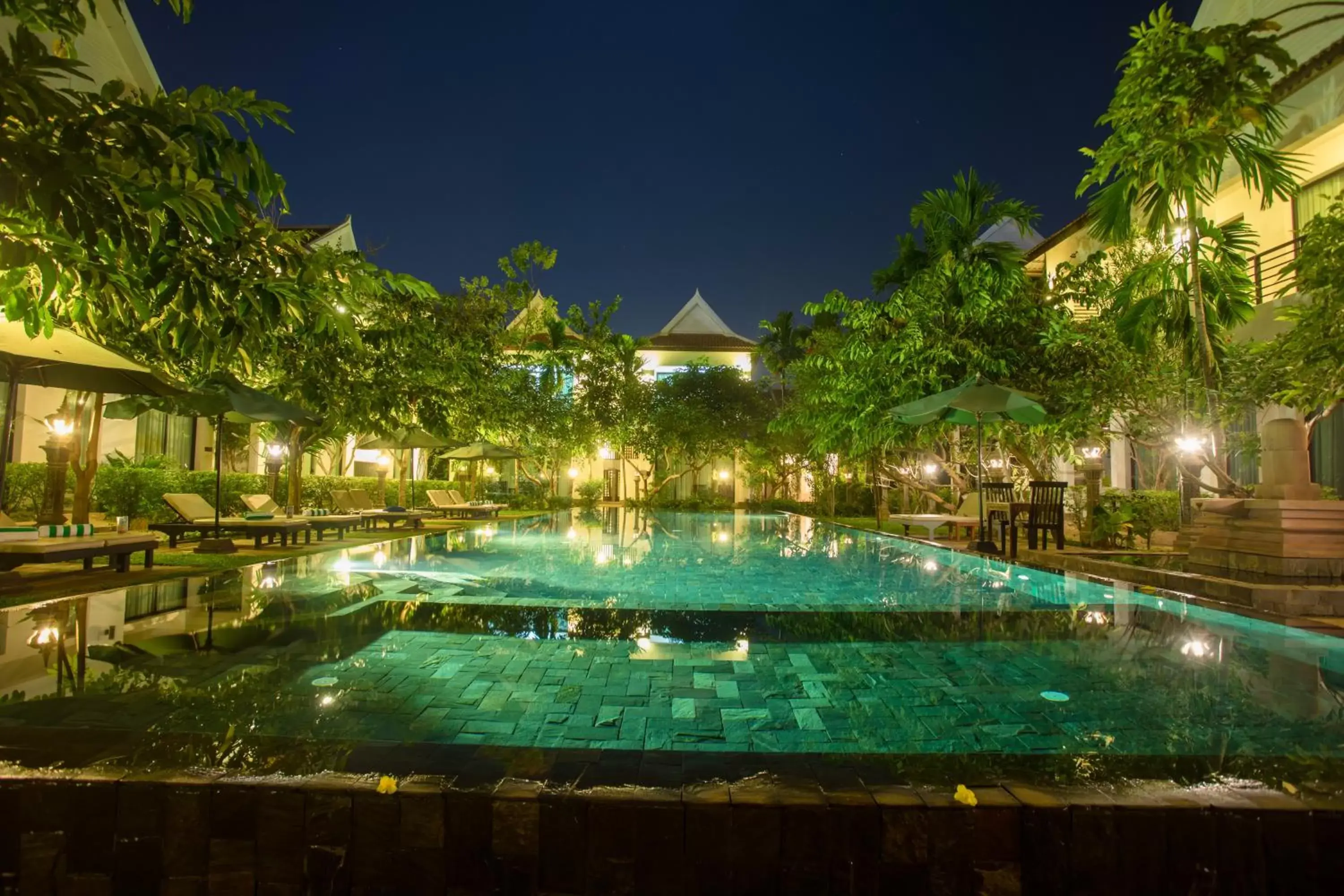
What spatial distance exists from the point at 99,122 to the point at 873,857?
11.6 feet

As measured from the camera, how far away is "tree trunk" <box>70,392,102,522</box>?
29.1ft

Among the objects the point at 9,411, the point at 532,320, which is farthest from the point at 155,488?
the point at 532,320

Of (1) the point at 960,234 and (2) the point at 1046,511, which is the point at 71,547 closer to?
(2) the point at 1046,511

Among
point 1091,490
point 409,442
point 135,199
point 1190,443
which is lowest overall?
point 1091,490

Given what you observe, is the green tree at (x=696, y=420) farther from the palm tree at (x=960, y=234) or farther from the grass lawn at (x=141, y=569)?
the grass lawn at (x=141, y=569)

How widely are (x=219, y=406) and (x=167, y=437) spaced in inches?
486

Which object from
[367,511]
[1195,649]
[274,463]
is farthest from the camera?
[274,463]

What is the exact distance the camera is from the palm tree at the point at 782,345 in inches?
1158

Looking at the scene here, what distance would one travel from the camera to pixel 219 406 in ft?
28.4

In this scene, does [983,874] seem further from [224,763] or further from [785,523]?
[785,523]

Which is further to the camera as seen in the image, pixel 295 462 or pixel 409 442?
pixel 409 442

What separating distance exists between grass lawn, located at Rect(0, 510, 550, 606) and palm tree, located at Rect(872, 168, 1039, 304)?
10.7 meters

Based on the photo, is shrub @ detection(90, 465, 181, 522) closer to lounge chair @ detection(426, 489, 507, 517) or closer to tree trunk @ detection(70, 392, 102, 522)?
tree trunk @ detection(70, 392, 102, 522)

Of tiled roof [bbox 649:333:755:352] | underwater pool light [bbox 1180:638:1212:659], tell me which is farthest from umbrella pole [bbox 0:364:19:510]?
tiled roof [bbox 649:333:755:352]
